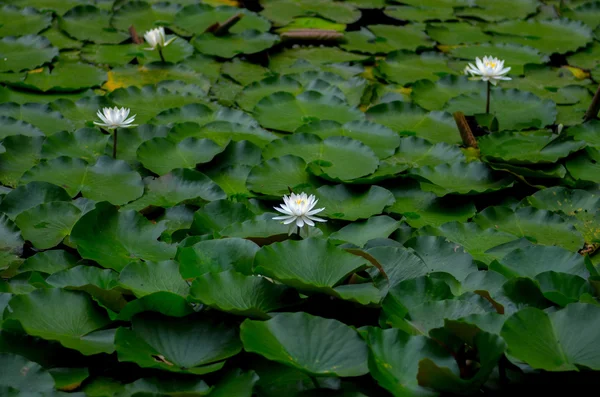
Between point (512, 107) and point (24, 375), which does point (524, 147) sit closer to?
point (512, 107)

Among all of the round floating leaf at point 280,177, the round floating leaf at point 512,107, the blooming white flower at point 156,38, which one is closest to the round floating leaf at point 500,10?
the round floating leaf at point 512,107

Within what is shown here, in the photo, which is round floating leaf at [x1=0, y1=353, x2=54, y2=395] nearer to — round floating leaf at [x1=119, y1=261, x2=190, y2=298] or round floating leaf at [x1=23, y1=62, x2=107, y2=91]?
round floating leaf at [x1=119, y1=261, x2=190, y2=298]

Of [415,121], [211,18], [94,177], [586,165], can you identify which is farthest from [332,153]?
[211,18]

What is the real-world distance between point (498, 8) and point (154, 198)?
123 inches

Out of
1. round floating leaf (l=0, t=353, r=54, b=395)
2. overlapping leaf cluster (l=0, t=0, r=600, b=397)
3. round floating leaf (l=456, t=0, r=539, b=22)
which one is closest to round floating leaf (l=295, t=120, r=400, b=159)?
overlapping leaf cluster (l=0, t=0, r=600, b=397)

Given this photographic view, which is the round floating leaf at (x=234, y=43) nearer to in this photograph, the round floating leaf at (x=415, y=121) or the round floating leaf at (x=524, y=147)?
the round floating leaf at (x=415, y=121)

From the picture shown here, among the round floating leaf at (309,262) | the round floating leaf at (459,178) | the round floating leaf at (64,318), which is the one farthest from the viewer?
the round floating leaf at (459,178)

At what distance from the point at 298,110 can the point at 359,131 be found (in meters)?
0.36

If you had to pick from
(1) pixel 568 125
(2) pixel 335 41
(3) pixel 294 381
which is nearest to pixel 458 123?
(1) pixel 568 125

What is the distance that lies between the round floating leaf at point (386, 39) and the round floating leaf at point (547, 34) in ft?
1.59

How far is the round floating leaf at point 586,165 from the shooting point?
2904 millimetres

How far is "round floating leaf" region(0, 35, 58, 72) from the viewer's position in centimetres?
372

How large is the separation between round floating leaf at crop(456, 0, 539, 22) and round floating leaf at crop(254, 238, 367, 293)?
3.15 metres

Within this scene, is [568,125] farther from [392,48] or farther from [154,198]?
[154,198]
